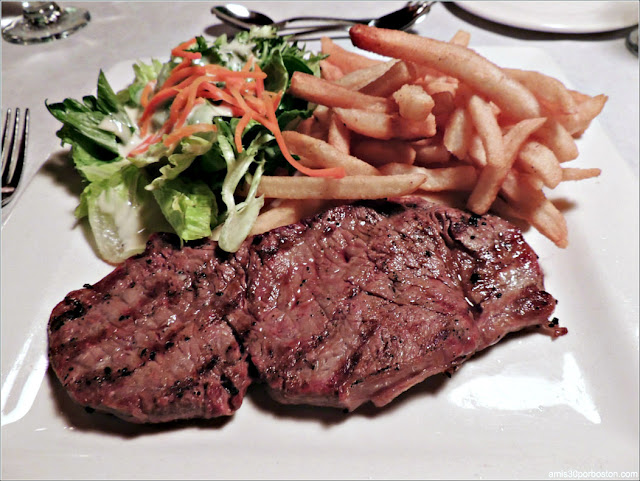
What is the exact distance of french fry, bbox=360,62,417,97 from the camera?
302cm

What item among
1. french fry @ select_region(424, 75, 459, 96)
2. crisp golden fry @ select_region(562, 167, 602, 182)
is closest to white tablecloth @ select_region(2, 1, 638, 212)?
crisp golden fry @ select_region(562, 167, 602, 182)

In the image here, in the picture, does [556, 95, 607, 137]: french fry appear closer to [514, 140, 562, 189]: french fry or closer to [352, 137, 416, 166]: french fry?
[514, 140, 562, 189]: french fry

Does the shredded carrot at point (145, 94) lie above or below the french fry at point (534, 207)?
above

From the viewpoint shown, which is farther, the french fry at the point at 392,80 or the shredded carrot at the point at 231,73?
the shredded carrot at the point at 231,73

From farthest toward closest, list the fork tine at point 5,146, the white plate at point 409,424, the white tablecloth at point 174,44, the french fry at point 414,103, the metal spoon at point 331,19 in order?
1. the metal spoon at point 331,19
2. the white tablecloth at point 174,44
3. the fork tine at point 5,146
4. the french fry at point 414,103
5. the white plate at point 409,424

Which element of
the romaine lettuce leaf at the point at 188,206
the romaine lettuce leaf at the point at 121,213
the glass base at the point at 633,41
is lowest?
the romaine lettuce leaf at the point at 121,213

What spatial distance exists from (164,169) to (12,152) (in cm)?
137

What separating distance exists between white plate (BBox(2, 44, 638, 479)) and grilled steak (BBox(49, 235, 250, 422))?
176 millimetres

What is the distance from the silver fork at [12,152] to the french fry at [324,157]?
199 centimetres

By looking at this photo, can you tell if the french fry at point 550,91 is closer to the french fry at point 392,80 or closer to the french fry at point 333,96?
the french fry at point 392,80

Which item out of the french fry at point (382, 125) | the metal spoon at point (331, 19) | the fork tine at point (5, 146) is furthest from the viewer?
the metal spoon at point (331, 19)

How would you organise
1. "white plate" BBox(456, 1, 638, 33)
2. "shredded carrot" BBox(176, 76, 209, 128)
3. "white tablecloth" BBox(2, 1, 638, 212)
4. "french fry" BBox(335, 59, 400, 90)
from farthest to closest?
"white plate" BBox(456, 1, 638, 33), "white tablecloth" BBox(2, 1, 638, 212), "french fry" BBox(335, 59, 400, 90), "shredded carrot" BBox(176, 76, 209, 128)

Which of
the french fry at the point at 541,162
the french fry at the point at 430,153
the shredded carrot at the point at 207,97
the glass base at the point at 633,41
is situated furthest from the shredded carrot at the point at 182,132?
the glass base at the point at 633,41

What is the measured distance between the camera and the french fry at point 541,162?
9.23 ft
